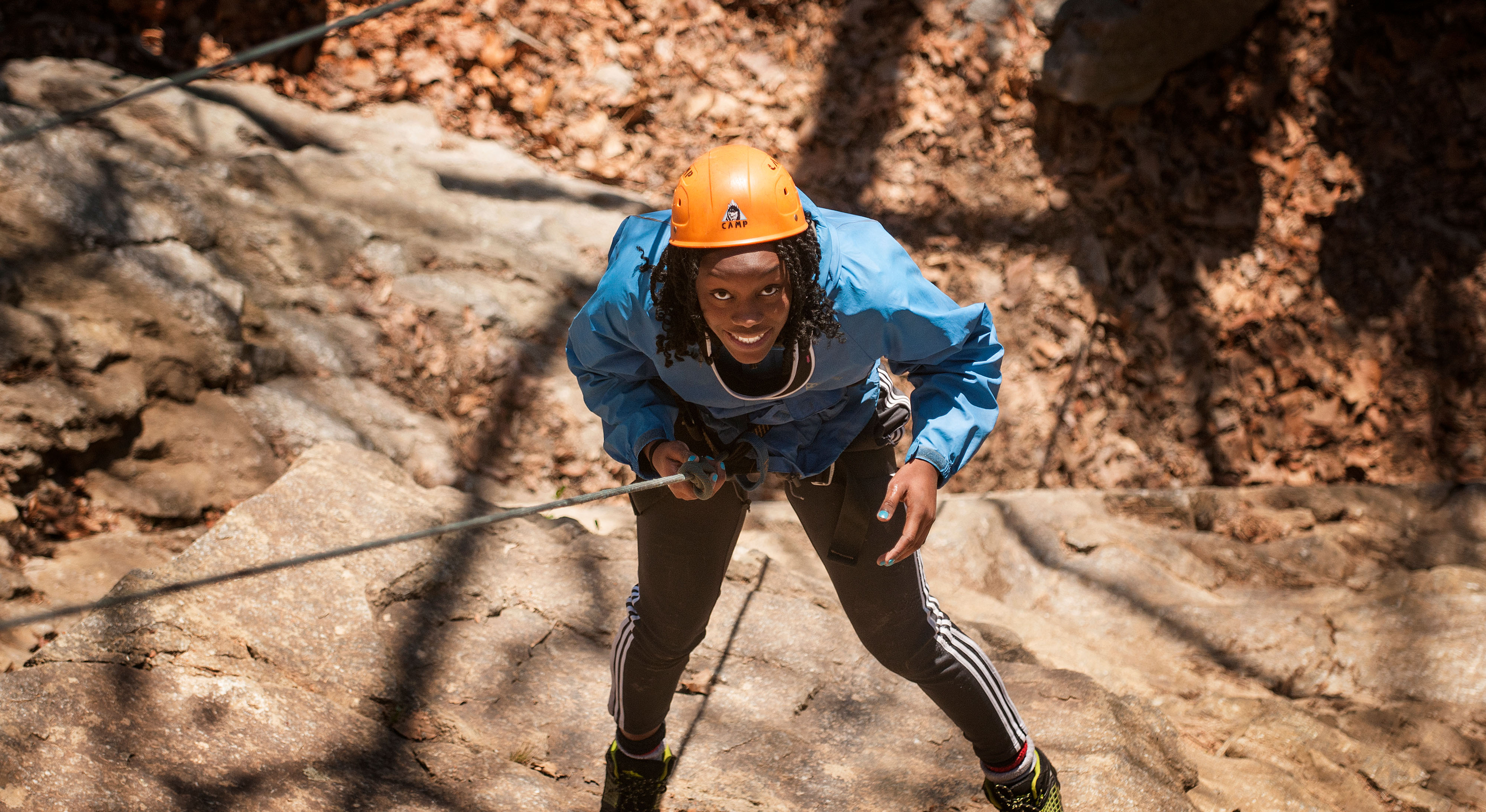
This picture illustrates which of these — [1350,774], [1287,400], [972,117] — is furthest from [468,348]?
[1287,400]

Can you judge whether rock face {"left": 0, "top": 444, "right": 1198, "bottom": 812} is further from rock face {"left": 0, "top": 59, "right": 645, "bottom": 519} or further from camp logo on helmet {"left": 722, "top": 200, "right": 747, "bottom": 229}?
camp logo on helmet {"left": 722, "top": 200, "right": 747, "bottom": 229}

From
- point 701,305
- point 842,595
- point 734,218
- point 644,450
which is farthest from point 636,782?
point 734,218

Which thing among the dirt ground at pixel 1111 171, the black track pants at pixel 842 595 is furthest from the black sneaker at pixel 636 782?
the dirt ground at pixel 1111 171

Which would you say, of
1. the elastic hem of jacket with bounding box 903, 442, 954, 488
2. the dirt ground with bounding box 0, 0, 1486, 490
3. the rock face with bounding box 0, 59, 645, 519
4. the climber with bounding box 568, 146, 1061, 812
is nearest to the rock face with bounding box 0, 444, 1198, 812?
the climber with bounding box 568, 146, 1061, 812

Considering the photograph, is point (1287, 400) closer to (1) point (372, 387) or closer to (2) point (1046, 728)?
(2) point (1046, 728)

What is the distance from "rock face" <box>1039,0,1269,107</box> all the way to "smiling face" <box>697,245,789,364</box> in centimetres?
467

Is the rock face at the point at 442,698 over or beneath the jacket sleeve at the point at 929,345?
beneath

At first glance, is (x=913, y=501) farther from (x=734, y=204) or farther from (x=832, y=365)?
(x=734, y=204)

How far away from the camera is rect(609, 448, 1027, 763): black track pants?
2166 mm

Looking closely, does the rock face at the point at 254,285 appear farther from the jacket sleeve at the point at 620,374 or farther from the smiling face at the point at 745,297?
the smiling face at the point at 745,297

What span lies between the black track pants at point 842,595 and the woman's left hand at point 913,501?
0.16 meters

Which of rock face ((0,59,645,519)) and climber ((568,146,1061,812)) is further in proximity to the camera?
rock face ((0,59,645,519))

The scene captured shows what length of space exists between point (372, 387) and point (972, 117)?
4.01 metres

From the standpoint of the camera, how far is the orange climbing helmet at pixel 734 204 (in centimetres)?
182
